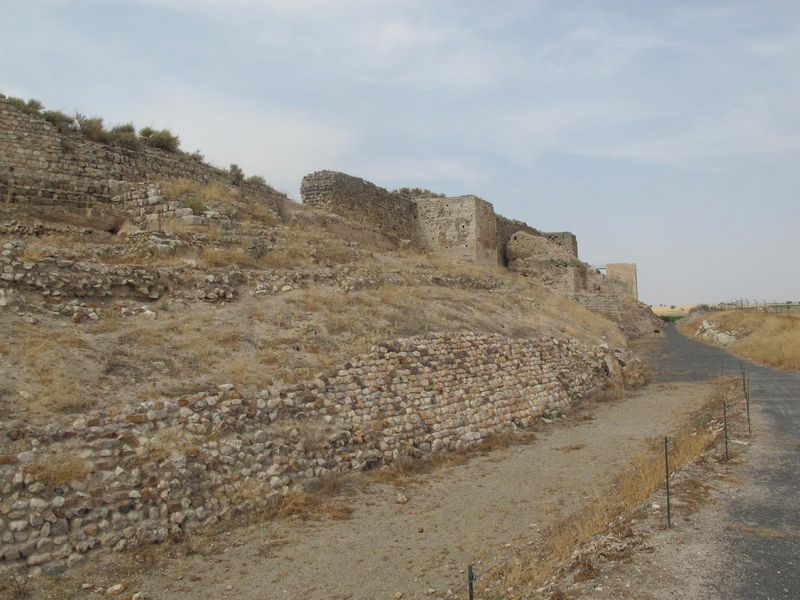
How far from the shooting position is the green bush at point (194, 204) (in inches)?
502

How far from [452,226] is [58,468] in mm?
20446

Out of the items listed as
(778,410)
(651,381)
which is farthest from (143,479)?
(651,381)

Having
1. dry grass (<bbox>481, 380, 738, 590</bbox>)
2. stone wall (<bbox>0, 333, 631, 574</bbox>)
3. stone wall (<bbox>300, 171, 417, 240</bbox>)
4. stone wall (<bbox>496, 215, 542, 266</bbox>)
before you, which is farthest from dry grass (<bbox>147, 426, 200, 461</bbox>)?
stone wall (<bbox>496, 215, 542, 266</bbox>)

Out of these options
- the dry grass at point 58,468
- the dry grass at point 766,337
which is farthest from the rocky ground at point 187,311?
the dry grass at point 766,337

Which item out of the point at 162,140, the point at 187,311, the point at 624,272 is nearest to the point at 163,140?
the point at 162,140

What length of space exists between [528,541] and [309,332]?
5046 millimetres

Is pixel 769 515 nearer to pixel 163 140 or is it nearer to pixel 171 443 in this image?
pixel 171 443

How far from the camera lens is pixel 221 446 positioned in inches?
273

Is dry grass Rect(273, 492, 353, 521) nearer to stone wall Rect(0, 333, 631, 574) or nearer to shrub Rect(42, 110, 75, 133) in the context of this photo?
stone wall Rect(0, 333, 631, 574)

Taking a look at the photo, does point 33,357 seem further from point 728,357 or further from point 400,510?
point 728,357

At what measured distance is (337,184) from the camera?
67.5 feet

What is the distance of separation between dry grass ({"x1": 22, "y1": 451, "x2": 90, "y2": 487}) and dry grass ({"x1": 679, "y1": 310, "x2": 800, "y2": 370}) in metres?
19.1

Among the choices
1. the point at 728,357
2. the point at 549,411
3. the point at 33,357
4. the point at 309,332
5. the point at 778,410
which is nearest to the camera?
the point at 33,357

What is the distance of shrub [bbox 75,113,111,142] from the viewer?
1332 cm
